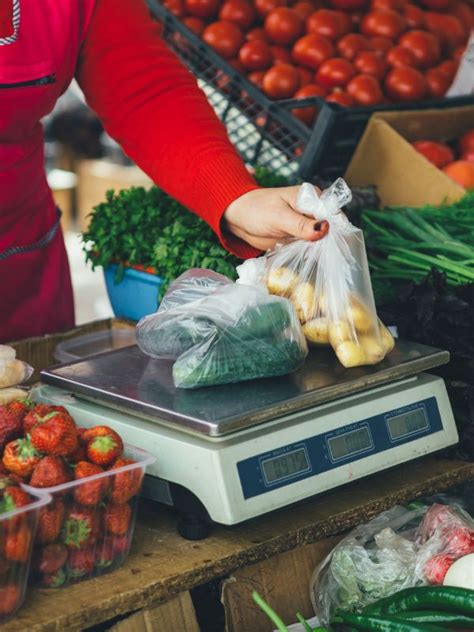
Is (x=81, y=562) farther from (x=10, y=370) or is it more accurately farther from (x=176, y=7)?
(x=176, y=7)

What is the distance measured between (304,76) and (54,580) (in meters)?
2.06

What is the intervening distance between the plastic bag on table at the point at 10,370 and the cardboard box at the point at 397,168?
124 cm

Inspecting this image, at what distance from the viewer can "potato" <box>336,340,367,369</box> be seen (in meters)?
1.50

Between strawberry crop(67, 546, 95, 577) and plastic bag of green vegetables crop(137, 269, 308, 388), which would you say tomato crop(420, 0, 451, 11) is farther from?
strawberry crop(67, 546, 95, 577)

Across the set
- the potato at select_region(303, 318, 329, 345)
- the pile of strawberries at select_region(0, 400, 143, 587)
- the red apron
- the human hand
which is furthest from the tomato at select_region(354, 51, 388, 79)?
the pile of strawberries at select_region(0, 400, 143, 587)

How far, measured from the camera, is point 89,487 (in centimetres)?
119

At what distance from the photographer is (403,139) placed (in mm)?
2531

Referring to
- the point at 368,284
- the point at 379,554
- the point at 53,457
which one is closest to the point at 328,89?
the point at 368,284

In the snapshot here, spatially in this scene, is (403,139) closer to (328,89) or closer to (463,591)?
(328,89)

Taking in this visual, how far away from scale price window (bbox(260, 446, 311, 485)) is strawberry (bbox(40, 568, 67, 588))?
0.30 meters

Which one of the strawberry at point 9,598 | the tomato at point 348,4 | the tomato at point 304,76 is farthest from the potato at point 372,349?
the tomato at point 348,4

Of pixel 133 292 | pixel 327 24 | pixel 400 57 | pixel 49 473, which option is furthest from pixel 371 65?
pixel 49 473

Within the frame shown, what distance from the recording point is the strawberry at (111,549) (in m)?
1.23

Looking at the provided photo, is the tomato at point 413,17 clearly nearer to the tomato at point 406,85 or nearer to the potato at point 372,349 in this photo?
the tomato at point 406,85
